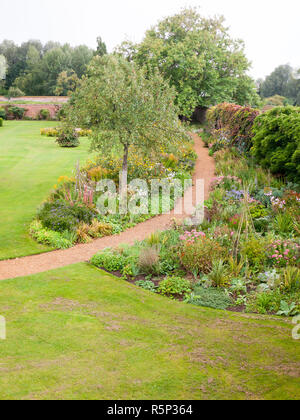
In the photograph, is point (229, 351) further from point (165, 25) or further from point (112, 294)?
point (165, 25)

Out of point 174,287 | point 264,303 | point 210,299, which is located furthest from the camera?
point 174,287

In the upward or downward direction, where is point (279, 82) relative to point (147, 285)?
upward

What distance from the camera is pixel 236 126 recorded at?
1766 cm

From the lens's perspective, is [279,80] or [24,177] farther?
[279,80]

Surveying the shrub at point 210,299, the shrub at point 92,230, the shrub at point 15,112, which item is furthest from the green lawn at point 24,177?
the shrub at point 15,112

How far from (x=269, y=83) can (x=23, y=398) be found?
60.0 meters

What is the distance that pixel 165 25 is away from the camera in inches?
1201

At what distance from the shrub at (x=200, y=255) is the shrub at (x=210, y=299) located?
698mm

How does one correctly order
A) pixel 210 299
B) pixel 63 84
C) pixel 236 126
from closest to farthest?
pixel 210 299, pixel 236 126, pixel 63 84

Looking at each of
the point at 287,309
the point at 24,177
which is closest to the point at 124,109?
the point at 24,177

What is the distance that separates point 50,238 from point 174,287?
3.93 m

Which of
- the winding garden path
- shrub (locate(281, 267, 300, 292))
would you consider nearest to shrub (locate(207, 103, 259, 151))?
the winding garden path

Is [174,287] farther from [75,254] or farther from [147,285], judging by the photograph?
[75,254]

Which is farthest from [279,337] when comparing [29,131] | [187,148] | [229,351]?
[29,131]
